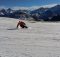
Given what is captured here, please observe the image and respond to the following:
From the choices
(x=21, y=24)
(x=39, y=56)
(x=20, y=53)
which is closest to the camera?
(x=39, y=56)

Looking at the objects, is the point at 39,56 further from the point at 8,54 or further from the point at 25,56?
the point at 8,54

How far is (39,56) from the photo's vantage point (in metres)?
6.33

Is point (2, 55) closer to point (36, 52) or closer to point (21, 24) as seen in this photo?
point (36, 52)

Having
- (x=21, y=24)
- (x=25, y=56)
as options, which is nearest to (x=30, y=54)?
(x=25, y=56)

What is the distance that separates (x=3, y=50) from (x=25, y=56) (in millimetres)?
1044

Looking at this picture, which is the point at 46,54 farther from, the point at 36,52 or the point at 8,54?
the point at 8,54

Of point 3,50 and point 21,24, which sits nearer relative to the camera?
point 3,50

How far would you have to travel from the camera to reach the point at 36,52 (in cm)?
692

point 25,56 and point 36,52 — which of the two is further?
point 36,52

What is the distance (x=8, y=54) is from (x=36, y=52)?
2.70ft

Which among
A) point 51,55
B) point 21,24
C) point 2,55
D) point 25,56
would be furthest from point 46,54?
point 21,24

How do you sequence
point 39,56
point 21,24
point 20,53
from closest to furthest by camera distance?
point 39,56 < point 20,53 < point 21,24

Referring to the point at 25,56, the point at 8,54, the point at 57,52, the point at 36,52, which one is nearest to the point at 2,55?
the point at 8,54

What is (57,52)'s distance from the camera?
6.96 m
